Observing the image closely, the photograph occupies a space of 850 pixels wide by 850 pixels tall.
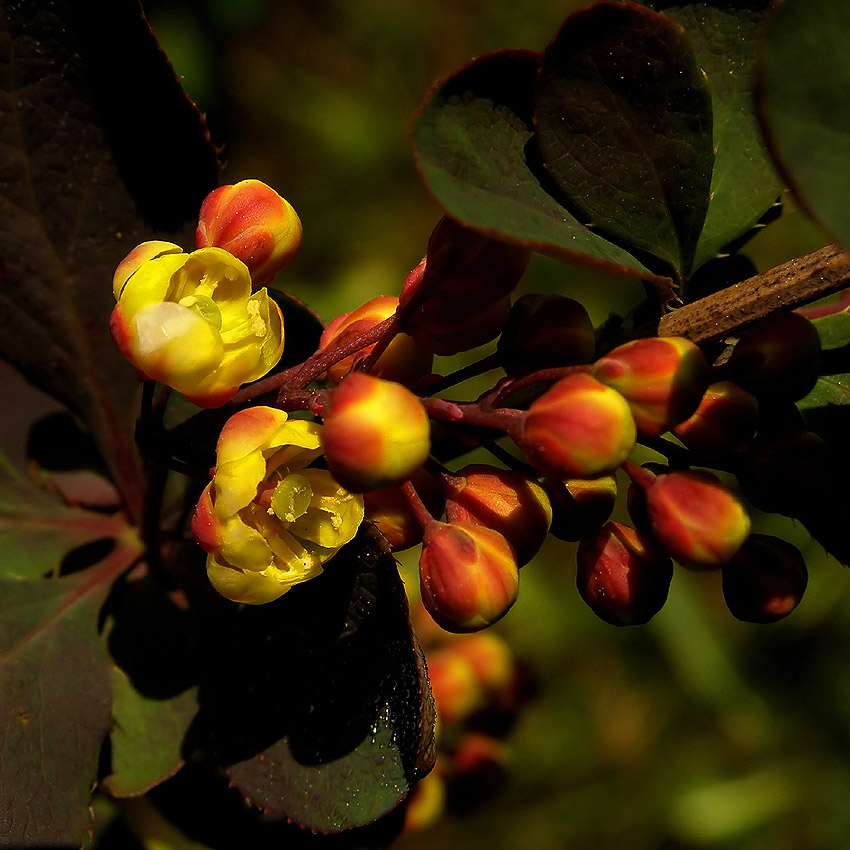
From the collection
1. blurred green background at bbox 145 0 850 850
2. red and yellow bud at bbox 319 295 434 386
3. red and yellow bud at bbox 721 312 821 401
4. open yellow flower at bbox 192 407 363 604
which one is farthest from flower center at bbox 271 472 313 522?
blurred green background at bbox 145 0 850 850

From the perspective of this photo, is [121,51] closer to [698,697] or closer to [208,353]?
[208,353]

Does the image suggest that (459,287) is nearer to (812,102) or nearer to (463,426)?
(463,426)

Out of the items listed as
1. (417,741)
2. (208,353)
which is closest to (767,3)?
(208,353)

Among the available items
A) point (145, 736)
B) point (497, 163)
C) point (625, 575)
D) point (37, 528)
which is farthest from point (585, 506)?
point (37, 528)

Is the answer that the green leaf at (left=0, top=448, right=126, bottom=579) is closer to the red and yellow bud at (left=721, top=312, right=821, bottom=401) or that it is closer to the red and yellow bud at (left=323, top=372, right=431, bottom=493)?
the red and yellow bud at (left=323, top=372, right=431, bottom=493)

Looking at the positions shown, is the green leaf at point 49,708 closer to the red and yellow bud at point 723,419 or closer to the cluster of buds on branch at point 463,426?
the cluster of buds on branch at point 463,426

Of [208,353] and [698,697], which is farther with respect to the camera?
[698,697]

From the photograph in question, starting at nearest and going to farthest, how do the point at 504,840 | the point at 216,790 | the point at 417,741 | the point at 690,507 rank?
the point at 690,507 → the point at 417,741 → the point at 216,790 → the point at 504,840
